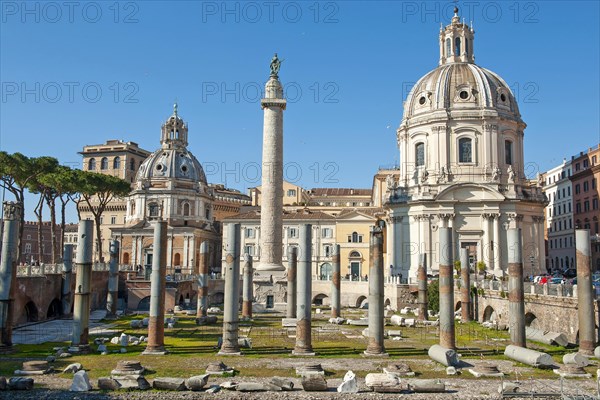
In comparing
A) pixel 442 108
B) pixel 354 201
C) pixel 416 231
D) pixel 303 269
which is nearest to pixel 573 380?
pixel 303 269

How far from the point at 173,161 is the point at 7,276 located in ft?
211

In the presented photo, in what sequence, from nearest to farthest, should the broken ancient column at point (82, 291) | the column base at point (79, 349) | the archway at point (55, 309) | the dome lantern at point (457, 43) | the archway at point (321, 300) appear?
the column base at point (79, 349)
the broken ancient column at point (82, 291)
the archway at point (55, 309)
the archway at point (321, 300)
the dome lantern at point (457, 43)

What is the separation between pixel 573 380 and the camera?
750 inches

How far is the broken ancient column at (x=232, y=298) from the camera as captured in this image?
79.3 feet

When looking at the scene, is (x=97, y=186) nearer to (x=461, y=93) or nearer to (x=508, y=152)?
(x=461, y=93)

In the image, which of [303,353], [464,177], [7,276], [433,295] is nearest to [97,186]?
[433,295]

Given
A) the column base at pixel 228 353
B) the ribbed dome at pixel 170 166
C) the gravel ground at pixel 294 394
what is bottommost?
the gravel ground at pixel 294 394

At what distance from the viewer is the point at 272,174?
46.0 m

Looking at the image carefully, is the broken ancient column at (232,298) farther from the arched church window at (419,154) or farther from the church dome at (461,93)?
the church dome at (461,93)

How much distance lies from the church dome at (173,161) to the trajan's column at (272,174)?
4266 centimetres

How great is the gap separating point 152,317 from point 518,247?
1571cm

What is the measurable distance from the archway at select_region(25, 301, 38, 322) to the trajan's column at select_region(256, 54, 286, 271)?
17.4 meters

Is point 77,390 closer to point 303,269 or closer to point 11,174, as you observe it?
point 303,269

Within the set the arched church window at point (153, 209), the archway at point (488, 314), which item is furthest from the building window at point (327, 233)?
the archway at point (488, 314)
